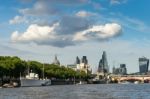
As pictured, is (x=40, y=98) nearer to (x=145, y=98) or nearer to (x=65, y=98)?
(x=65, y=98)

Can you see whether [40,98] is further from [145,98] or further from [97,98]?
[145,98]

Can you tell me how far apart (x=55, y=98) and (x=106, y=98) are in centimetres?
999

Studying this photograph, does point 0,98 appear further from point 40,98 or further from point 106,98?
point 106,98

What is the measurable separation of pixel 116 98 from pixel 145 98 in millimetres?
5964

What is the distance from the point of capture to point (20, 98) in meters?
110

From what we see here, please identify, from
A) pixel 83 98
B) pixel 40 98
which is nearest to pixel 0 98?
pixel 40 98

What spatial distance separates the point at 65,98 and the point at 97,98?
6.61 m

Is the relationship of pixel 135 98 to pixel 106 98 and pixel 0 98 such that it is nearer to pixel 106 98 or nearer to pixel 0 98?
pixel 106 98

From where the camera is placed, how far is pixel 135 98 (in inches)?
4264

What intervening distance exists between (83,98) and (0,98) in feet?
56.5

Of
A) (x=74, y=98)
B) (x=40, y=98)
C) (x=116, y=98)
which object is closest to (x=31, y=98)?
(x=40, y=98)

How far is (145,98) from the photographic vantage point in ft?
356

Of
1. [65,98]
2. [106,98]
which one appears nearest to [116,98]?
[106,98]

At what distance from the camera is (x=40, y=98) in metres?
108
